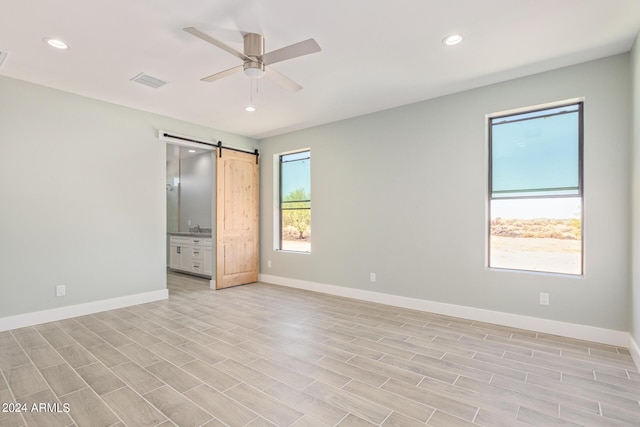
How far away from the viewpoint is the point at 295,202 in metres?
5.95

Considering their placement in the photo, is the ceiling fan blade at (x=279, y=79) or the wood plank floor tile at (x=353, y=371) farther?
the ceiling fan blade at (x=279, y=79)

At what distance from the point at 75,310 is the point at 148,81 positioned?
9.73 feet

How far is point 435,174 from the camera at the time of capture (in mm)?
4184

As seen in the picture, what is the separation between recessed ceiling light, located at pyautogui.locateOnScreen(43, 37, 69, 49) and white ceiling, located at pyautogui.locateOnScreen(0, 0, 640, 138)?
0.05m

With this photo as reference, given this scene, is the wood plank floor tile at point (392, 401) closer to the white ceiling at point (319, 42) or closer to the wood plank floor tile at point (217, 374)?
the wood plank floor tile at point (217, 374)

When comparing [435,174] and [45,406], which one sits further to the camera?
[435,174]

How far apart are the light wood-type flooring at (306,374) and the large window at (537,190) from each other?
850 mm

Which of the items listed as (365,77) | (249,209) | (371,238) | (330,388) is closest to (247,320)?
(330,388)

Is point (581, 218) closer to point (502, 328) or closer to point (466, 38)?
point (502, 328)

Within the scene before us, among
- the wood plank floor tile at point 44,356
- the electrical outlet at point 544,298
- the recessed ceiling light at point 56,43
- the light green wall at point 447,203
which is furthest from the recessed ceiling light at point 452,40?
the wood plank floor tile at point 44,356

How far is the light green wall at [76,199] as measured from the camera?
359 cm

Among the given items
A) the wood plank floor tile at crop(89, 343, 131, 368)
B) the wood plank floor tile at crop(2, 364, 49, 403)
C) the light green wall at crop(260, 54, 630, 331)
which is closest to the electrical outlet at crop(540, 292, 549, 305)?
the light green wall at crop(260, 54, 630, 331)

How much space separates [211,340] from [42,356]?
1433 mm

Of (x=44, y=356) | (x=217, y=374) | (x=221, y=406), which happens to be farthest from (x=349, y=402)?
(x=44, y=356)
